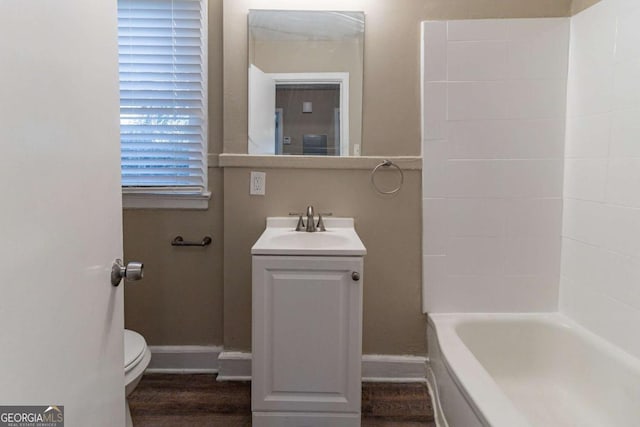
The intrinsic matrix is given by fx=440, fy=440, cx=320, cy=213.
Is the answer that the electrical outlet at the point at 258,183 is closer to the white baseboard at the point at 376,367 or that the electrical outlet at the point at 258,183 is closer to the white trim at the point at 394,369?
the white baseboard at the point at 376,367

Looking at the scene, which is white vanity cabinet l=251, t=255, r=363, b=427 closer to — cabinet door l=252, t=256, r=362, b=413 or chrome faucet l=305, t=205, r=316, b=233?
cabinet door l=252, t=256, r=362, b=413

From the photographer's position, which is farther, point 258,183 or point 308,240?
point 258,183

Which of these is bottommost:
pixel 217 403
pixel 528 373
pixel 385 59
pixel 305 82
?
pixel 217 403

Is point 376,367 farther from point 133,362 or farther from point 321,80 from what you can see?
point 321,80

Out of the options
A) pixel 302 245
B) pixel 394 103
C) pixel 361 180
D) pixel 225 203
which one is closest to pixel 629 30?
pixel 394 103

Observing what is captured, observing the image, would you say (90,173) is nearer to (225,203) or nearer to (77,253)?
(77,253)

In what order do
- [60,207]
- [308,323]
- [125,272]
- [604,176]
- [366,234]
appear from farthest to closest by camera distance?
[366,234]
[604,176]
[308,323]
[125,272]
[60,207]

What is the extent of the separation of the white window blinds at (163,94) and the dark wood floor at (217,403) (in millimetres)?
1032

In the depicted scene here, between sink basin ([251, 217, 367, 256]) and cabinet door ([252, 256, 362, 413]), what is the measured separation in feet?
0.10

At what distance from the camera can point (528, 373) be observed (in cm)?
219

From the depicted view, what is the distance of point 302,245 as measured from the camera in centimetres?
209

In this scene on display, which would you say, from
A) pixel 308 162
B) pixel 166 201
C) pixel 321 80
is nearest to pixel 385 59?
pixel 321 80

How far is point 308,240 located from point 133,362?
92 centimetres

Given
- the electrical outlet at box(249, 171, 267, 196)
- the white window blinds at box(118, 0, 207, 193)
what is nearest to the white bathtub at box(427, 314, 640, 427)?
the electrical outlet at box(249, 171, 267, 196)
